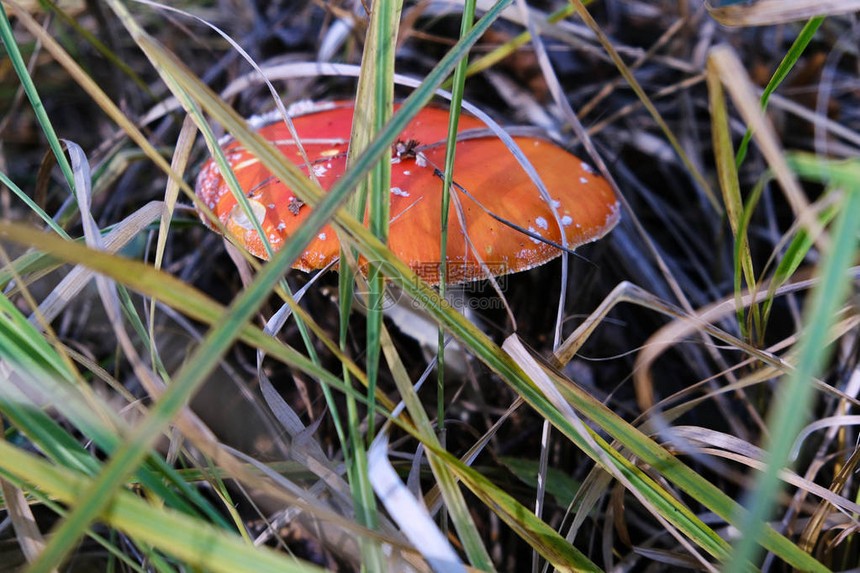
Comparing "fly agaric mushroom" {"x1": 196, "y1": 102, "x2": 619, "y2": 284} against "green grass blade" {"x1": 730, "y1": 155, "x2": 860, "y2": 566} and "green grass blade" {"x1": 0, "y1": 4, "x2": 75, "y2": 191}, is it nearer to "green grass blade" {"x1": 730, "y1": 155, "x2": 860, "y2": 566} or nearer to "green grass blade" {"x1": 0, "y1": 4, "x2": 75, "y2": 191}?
"green grass blade" {"x1": 0, "y1": 4, "x2": 75, "y2": 191}

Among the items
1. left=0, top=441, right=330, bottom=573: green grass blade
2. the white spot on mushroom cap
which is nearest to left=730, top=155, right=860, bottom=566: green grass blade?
left=0, top=441, right=330, bottom=573: green grass blade

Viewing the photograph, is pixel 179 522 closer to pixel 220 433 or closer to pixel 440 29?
pixel 220 433

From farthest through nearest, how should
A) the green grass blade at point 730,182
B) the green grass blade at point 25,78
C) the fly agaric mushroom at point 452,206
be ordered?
the fly agaric mushroom at point 452,206, the green grass blade at point 25,78, the green grass blade at point 730,182

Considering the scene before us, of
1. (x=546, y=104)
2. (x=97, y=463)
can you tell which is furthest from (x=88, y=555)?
(x=546, y=104)

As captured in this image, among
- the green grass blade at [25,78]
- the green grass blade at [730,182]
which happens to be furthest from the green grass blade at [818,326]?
the green grass blade at [25,78]

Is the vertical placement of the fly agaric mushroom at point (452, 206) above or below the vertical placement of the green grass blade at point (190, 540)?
above

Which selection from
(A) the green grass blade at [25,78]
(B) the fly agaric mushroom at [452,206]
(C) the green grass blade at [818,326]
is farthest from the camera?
(B) the fly agaric mushroom at [452,206]

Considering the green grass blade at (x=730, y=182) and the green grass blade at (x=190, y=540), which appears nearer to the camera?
the green grass blade at (x=190, y=540)

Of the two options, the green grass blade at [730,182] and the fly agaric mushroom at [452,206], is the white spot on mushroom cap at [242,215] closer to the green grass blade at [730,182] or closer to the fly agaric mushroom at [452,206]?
the fly agaric mushroom at [452,206]
